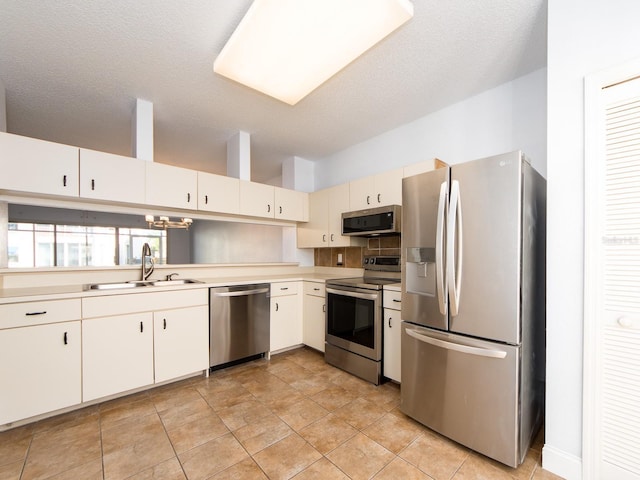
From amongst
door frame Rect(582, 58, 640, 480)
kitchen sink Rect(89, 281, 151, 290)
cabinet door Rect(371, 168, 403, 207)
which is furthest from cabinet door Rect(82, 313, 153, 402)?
door frame Rect(582, 58, 640, 480)

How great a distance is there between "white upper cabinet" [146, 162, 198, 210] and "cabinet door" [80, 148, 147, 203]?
0.23 feet

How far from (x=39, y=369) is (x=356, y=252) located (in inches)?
121

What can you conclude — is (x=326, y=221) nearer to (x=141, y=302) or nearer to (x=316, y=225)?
(x=316, y=225)

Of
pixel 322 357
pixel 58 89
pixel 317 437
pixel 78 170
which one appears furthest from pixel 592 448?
pixel 58 89

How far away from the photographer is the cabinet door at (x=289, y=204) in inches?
147

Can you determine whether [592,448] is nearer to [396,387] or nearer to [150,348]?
[396,387]

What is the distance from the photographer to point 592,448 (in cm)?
139

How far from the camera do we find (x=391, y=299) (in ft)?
8.03

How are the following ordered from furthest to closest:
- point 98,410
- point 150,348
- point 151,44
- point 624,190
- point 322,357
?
1. point 322,357
2. point 150,348
3. point 98,410
4. point 151,44
5. point 624,190

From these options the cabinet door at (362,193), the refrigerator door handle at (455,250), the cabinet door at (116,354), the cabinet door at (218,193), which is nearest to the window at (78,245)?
the cabinet door at (218,193)

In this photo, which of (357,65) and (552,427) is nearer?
(552,427)

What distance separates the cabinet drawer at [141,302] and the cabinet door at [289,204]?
4.99ft

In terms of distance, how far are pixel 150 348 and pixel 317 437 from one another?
158cm

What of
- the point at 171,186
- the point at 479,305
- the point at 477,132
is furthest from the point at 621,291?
the point at 171,186
